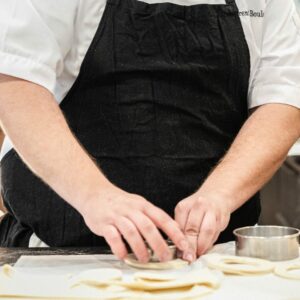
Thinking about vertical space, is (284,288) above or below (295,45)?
below

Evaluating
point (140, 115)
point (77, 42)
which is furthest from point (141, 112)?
point (77, 42)

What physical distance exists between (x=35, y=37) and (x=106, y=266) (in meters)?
0.50

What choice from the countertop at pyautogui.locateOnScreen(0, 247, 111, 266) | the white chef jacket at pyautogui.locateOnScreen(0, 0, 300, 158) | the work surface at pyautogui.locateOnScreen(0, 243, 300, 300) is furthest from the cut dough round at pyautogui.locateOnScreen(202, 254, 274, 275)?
the white chef jacket at pyautogui.locateOnScreen(0, 0, 300, 158)

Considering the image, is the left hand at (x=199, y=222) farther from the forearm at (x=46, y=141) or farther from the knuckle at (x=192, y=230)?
the forearm at (x=46, y=141)

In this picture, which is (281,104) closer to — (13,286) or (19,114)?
(19,114)

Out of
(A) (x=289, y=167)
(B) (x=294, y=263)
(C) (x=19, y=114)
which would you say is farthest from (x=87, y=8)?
(A) (x=289, y=167)

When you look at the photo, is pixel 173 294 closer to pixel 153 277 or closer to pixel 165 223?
pixel 153 277

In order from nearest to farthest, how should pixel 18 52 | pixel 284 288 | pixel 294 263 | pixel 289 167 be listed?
pixel 284 288 < pixel 294 263 < pixel 18 52 < pixel 289 167

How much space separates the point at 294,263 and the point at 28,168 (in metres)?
0.62

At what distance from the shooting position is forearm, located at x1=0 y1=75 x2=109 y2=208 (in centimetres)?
119

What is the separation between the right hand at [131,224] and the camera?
1.11m

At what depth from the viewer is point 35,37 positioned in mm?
1327

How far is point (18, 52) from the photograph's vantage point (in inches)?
51.6

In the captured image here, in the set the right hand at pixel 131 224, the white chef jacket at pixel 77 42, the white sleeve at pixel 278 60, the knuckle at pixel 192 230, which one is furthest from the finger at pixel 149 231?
the white sleeve at pixel 278 60
